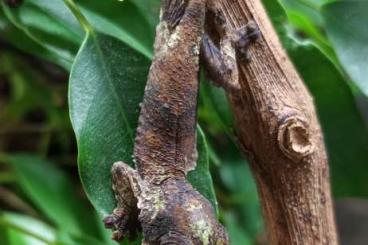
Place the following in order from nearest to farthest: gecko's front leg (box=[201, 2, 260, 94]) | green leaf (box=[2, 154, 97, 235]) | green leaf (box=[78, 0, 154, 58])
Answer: gecko's front leg (box=[201, 2, 260, 94]) → green leaf (box=[78, 0, 154, 58]) → green leaf (box=[2, 154, 97, 235])

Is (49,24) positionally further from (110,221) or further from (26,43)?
(110,221)

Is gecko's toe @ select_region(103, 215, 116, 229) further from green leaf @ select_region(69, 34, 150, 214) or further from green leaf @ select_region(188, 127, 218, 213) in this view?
green leaf @ select_region(188, 127, 218, 213)

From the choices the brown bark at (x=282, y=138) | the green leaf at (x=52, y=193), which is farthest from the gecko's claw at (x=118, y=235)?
the green leaf at (x=52, y=193)

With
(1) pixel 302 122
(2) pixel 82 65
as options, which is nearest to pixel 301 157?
(1) pixel 302 122

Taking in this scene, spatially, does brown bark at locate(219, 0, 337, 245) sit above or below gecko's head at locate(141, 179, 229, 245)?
above

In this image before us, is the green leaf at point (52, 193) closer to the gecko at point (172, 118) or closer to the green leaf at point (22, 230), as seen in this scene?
the green leaf at point (22, 230)

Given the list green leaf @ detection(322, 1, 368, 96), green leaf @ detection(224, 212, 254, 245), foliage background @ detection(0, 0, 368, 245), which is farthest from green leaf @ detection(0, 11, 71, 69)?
green leaf @ detection(224, 212, 254, 245)
